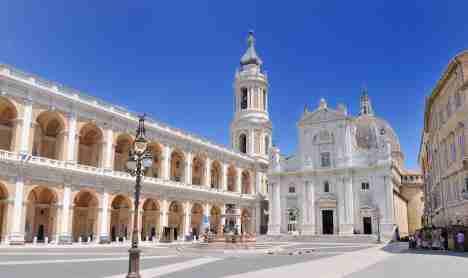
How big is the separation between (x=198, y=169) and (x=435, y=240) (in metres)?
35.6

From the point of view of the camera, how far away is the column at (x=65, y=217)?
3756 centimetres

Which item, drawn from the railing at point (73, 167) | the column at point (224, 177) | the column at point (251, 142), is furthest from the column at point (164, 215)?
the column at point (251, 142)

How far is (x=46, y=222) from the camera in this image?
137 feet

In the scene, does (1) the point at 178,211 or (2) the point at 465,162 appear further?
(1) the point at 178,211

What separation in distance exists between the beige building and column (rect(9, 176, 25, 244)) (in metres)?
31.8

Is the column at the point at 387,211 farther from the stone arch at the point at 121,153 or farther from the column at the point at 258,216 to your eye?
the stone arch at the point at 121,153

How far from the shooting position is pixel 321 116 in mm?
62906

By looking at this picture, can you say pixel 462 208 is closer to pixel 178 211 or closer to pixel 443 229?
pixel 443 229

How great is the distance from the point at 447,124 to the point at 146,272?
24074mm

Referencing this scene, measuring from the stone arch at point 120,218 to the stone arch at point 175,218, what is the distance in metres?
7.61

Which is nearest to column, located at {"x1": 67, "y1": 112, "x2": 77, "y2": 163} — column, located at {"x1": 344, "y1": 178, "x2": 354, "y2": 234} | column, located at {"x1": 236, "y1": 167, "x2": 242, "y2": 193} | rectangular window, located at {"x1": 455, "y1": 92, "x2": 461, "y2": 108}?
column, located at {"x1": 236, "y1": 167, "x2": 242, "y2": 193}

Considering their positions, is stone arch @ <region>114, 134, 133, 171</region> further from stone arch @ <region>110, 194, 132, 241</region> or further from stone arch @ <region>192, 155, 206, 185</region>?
stone arch @ <region>192, 155, 206, 185</region>

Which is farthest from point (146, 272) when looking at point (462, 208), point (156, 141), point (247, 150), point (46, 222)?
point (247, 150)

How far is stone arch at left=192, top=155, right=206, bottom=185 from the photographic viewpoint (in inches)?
2272
